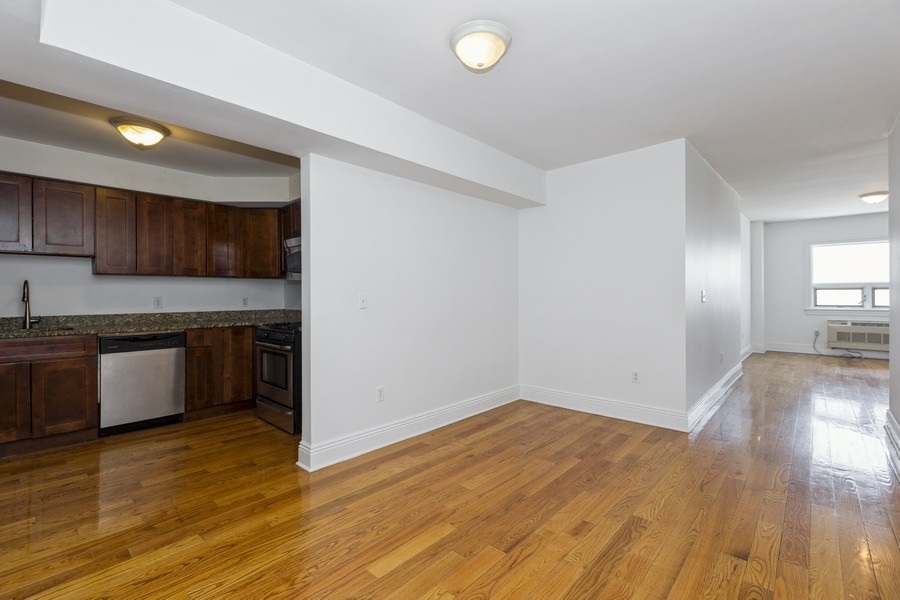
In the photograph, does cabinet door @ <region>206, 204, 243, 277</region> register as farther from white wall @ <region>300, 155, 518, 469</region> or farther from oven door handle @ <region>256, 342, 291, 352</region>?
white wall @ <region>300, 155, 518, 469</region>

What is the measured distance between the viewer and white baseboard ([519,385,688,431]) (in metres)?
3.72

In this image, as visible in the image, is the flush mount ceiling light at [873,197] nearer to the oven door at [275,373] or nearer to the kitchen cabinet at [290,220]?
the kitchen cabinet at [290,220]

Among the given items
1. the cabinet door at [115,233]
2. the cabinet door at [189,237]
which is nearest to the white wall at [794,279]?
the cabinet door at [189,237]

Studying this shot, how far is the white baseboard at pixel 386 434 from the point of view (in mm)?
2930

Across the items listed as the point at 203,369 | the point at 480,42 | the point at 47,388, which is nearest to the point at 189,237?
the point at 203,369

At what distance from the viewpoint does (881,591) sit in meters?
1.68

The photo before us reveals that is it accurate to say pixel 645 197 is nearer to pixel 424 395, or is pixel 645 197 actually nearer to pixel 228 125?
pixel 424 395

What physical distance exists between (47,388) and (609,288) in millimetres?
4936

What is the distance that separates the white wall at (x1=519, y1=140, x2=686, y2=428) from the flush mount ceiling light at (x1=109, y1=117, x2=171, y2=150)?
138 inches

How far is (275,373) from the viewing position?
3.85m

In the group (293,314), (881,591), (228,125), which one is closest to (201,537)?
(228,125)

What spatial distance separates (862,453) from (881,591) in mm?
1956

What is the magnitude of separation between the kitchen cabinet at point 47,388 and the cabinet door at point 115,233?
84 centimetres

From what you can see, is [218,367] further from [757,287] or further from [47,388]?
[757,287]
